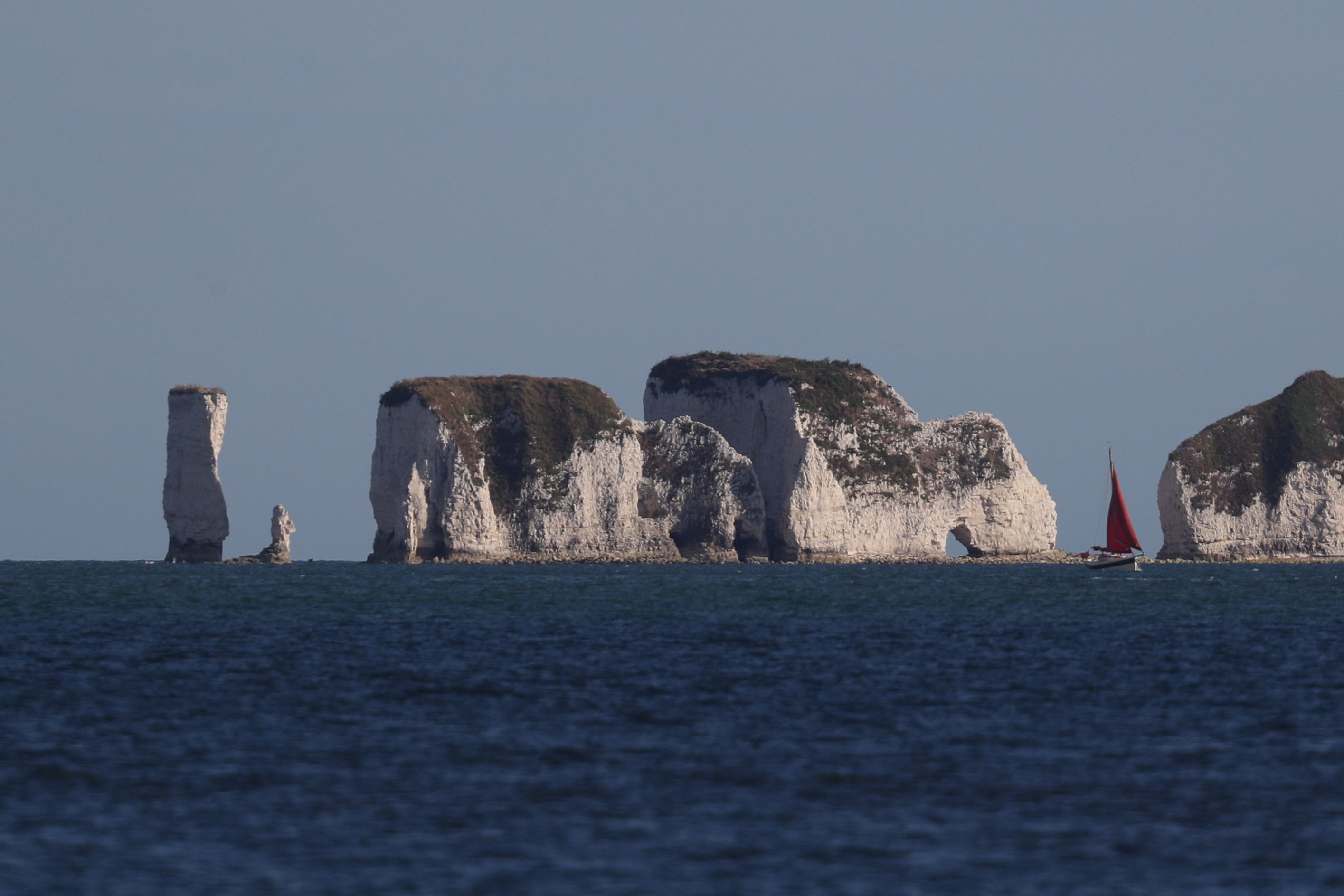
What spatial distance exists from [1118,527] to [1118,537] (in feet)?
2.17

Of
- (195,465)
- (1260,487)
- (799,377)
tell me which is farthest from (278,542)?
(1260,487)

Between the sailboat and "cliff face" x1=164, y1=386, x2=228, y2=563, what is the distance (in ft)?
203

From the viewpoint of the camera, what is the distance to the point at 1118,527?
317 ft

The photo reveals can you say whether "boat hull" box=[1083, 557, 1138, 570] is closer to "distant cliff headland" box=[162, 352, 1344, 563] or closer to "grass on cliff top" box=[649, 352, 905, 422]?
"distant cliff headland" box=[162, 352, 1344, 563]

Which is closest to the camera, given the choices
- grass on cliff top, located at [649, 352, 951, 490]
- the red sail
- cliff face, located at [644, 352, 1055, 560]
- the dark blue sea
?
the dark blue sea

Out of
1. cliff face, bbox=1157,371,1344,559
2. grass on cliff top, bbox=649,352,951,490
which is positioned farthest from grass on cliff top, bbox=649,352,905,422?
cliff face, bbox=1157,371,1344,559

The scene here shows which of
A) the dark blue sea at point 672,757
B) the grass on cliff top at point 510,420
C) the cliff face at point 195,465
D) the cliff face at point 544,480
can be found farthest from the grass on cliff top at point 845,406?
the dark blue sea at point 672,757

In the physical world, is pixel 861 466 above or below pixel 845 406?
below

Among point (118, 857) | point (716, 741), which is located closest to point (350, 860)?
point (118, 857)

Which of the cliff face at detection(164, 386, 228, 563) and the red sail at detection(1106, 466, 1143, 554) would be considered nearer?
the red sail at detection(1106, 466, 1143, 554)

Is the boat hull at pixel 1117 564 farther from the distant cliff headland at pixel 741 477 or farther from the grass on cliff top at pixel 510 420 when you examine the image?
the grass on cliff top at pixel 510 420

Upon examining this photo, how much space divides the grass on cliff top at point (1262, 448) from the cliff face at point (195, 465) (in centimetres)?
7024

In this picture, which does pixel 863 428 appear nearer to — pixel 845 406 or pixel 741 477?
pixel 845 406

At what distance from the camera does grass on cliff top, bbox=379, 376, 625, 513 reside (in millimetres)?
110000
